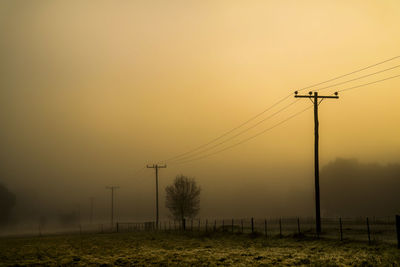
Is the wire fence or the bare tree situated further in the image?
the bare tree

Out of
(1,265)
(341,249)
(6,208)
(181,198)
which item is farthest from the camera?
(6,208)

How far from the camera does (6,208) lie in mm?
178250

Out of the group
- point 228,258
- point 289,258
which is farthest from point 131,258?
point 289,258

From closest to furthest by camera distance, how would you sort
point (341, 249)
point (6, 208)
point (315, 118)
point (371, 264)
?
point (371, 264), point (341, 249), point (315, 118), point (6, 208)

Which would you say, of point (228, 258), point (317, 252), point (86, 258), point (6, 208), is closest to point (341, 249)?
point (317, 252)

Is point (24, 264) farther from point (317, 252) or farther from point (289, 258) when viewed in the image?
point (317, 252)

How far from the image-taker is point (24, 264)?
27.8 meters

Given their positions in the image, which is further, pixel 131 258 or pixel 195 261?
pixel 131 258

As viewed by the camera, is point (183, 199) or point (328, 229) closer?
point (328, 229)

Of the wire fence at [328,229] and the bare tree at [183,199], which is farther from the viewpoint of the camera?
the bare tree at [183,199]

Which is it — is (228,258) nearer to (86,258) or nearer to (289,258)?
(289,258)

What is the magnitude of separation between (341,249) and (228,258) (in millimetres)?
8741

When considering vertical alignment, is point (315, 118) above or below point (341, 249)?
above

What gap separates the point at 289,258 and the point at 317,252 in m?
3.97
